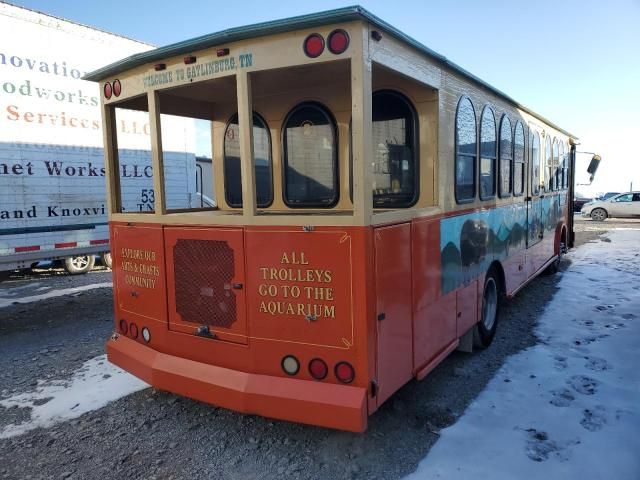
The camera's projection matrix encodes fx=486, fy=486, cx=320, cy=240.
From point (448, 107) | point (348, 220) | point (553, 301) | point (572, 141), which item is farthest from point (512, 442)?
point (572, 141)

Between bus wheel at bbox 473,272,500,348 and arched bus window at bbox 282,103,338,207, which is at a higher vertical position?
arched bus window at bbox 282,103,338,207

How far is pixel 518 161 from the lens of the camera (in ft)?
19.7

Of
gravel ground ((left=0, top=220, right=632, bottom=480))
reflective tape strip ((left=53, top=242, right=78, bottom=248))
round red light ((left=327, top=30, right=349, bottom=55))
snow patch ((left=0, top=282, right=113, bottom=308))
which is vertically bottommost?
gravel ground ((left=0, top=220, right=632, bottom=480))

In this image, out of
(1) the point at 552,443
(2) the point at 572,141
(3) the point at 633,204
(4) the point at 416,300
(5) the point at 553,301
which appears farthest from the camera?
→ (3) the point at 633,204

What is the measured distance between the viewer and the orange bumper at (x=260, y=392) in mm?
2770

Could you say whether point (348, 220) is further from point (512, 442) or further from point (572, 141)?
point (572, 141)

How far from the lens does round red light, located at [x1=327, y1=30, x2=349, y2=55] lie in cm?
267

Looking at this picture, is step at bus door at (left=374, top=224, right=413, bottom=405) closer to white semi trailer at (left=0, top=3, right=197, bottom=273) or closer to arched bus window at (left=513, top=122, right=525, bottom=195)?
arched bus window at (left=513, top=122, right=525, bottom=195)

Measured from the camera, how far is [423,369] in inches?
140

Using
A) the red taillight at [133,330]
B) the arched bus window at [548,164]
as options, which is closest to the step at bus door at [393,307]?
the red taillight at [133,330]

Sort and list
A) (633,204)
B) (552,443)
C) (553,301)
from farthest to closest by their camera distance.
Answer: (633,204)
(553,301)
(552,443)

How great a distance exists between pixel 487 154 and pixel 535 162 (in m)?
2.44

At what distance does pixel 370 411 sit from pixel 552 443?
136 cm

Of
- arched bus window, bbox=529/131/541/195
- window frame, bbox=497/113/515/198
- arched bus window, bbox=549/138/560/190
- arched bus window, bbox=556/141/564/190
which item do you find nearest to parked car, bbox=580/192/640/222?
arched bus window, bbox=556/141/564/190
